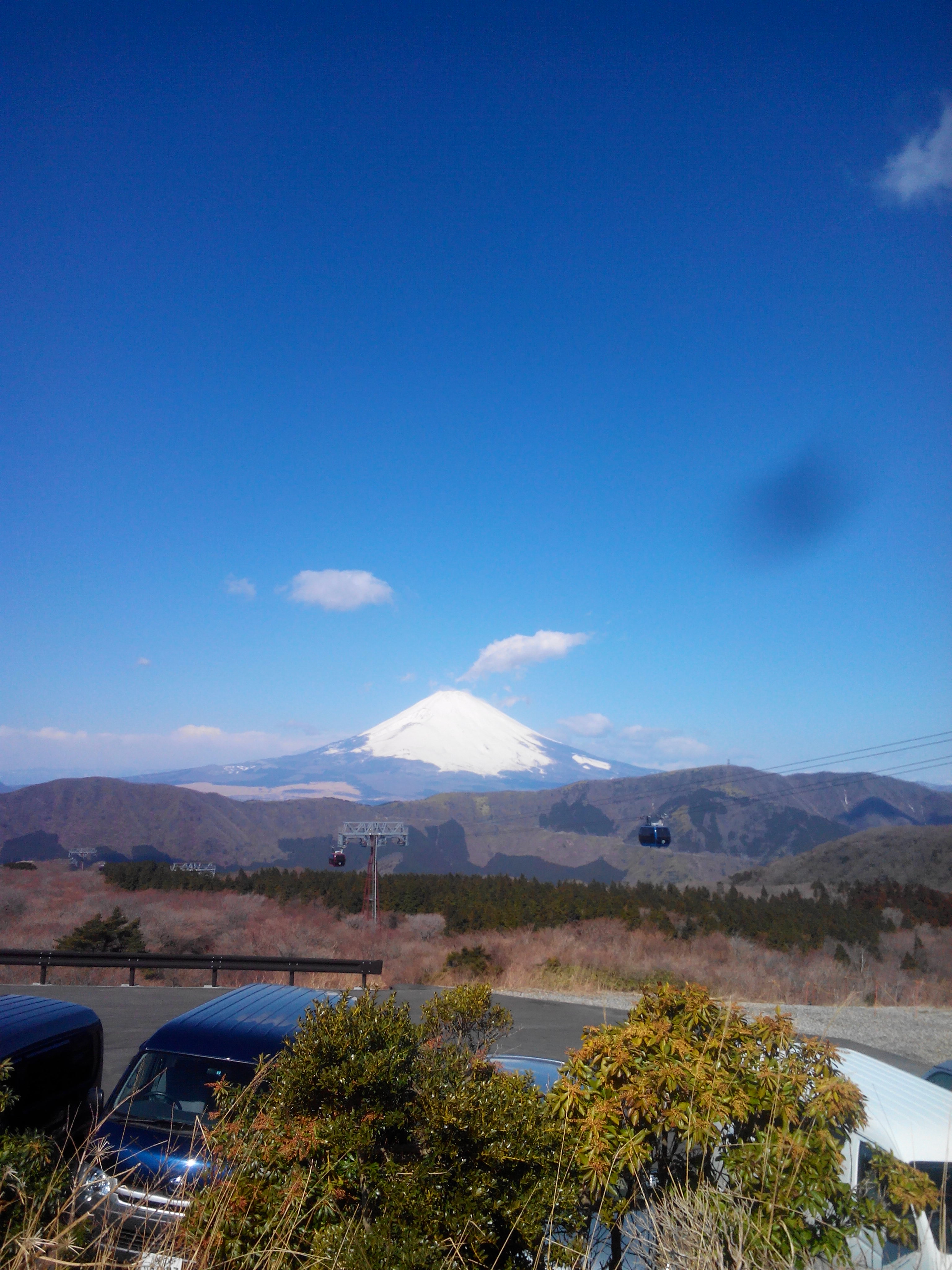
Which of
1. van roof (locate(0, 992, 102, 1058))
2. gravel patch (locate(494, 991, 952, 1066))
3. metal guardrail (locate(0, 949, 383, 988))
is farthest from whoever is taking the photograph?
metal guardrail (locate(0, 949, 383, 988))

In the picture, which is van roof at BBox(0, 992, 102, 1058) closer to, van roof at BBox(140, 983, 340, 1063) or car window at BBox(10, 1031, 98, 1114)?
car window at BBox(10, 1031, 98, 1114)

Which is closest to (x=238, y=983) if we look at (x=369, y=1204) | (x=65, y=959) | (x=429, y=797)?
(x=65, y=959)

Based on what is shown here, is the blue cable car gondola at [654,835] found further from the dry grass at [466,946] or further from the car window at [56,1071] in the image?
the car window at [56,1071]

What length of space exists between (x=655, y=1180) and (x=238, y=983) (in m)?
15.1

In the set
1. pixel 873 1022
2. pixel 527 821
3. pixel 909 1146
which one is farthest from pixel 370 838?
pixel 527 821

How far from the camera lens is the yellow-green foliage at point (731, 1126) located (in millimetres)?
2688

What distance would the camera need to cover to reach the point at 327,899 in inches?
1422

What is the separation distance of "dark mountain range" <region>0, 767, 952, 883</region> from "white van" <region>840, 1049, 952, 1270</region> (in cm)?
6410

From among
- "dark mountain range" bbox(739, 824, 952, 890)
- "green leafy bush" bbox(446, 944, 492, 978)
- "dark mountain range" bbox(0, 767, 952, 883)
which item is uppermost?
"green leafy bush" bbox(446, 944, 492, 978)

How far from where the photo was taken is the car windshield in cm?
478

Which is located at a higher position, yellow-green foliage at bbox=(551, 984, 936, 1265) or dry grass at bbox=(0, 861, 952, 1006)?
yellow-green foliage at bbox=(551, 984, 936, 1265)

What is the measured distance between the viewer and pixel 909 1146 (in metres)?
2.85

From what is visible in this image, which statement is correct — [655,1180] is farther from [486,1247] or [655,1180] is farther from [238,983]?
[238,983]

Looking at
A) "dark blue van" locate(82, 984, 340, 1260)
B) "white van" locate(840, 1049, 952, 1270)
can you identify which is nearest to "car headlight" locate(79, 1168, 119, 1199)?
"dark blue van" locate(82, 984, 340, 1260)
